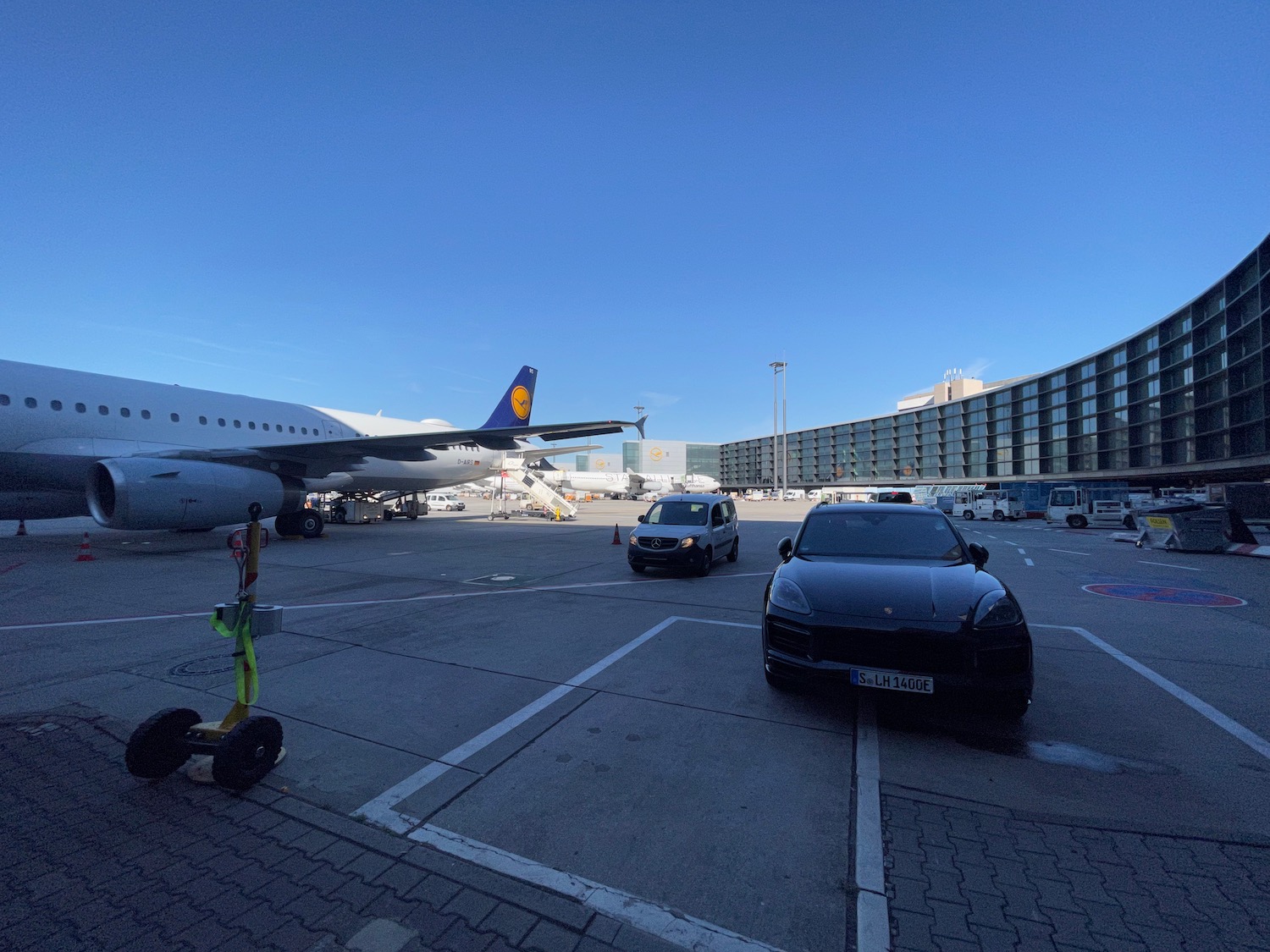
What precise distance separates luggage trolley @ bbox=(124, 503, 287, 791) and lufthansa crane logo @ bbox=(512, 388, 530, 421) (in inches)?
912

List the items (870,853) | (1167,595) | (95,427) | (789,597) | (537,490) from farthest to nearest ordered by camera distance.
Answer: (537,490) → (95,427) → (1167,595) → (789,597) → (870,853)

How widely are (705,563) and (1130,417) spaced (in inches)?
2405

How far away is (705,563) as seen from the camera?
1135 centimetres

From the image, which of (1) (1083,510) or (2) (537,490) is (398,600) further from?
(1) (1083,510)

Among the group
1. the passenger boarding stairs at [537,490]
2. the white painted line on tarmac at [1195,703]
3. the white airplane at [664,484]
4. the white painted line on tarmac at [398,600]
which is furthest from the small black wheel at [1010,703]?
the white airplane at [664,484]

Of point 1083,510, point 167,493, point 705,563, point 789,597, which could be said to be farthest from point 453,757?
point 1083,510

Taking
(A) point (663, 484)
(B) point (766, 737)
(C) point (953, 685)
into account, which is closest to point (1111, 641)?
(C) point (953, 685)

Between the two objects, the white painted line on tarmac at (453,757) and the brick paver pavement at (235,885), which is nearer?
the brick paver pavement at (235,885)

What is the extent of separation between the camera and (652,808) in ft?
9.82

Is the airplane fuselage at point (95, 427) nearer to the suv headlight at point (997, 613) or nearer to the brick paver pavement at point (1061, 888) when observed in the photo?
the brick paver pavement at point (1061, 888)

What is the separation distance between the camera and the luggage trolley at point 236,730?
119 inches

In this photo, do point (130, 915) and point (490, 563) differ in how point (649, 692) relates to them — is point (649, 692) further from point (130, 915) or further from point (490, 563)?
point (490, 563)

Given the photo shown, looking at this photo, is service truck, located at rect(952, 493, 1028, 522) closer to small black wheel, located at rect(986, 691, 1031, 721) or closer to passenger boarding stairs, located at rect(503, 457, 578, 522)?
passenger boarding stairs, located at rect(503, 457, 578, 522)

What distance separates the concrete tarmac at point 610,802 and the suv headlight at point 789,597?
0.89 metres
